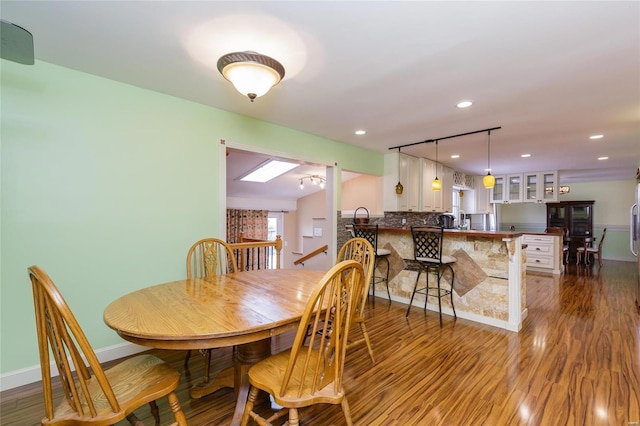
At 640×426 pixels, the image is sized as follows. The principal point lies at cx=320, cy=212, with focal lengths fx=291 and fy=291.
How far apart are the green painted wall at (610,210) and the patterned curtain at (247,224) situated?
26.2 feet

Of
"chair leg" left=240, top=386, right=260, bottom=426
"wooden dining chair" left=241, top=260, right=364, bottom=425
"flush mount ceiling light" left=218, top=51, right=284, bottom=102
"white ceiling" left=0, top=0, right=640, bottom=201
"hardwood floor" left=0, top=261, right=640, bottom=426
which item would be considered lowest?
"hardwood floor" left=0, top=261, right=640, bottom=426

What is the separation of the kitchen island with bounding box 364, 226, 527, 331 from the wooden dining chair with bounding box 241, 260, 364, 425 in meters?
2.40

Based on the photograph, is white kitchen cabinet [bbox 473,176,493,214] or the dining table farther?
white kitchen cabinet [bbox 473,176,493,214]

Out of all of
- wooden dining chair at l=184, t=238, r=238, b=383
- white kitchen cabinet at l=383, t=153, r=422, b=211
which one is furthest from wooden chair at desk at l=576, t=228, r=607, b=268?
wooden dining chair at l=184, t=238, r=238, b=383

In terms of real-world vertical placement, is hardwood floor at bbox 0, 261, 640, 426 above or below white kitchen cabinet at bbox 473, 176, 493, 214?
below

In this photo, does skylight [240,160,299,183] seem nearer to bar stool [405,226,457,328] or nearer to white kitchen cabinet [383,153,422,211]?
white kitchen cabinet [383,153,422,211]

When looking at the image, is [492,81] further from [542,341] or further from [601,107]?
[542,341]

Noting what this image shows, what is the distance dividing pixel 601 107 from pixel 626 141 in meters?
2.04

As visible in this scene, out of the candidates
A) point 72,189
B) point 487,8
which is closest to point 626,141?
point 487,8

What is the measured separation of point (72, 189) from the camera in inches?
90.6

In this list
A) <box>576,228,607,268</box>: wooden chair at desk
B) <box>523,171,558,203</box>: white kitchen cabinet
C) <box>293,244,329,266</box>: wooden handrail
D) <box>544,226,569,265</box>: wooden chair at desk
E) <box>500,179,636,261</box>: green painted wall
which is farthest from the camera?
<box>500,179,636,261</box>: green painted wall

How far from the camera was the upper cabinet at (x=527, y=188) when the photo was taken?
6688mm

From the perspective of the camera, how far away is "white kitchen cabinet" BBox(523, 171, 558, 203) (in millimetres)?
6633

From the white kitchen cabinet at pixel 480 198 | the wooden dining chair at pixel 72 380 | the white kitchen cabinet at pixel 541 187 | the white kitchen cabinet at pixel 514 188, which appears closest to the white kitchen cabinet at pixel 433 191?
the white kitchen cabinet at pixel 480 198
